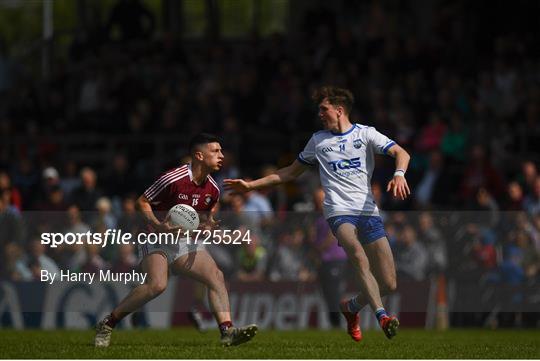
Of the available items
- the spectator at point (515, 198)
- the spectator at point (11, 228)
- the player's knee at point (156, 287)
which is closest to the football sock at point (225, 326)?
the player's knee at point (156, 287)

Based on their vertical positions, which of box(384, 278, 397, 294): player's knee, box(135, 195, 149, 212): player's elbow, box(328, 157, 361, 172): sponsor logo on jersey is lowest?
box(384, 278, 397, 294): player's knee

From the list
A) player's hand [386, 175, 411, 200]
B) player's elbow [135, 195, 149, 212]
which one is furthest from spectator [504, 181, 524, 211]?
player's elbow [135, 195, 149, 212]

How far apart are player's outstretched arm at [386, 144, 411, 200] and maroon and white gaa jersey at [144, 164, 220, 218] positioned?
1855 mm

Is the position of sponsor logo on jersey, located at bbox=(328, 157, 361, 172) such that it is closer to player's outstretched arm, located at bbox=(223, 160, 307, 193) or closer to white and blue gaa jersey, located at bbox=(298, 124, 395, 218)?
white and blue gaa jersey, located at bbox=(298, 124, 395, 218)

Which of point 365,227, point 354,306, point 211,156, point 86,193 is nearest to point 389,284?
point 354,306

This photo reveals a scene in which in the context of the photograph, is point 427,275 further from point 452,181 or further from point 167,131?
point 167,131

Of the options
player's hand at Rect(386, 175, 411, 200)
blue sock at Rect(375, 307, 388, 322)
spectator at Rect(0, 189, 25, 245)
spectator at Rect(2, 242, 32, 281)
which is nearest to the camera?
player's hand at Rect(386, 175, 411, 200)

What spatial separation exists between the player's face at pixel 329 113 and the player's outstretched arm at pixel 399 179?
0.66m

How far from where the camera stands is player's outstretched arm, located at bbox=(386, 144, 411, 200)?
45.6ft

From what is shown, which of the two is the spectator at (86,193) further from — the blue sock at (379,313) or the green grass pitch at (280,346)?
the blue sock at (379,313)

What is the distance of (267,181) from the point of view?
597 inches

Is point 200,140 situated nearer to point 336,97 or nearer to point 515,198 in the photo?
point 336,97

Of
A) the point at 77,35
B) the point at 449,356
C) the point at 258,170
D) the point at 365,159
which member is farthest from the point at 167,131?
the point at 449,356

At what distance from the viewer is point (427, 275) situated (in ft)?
69.9
